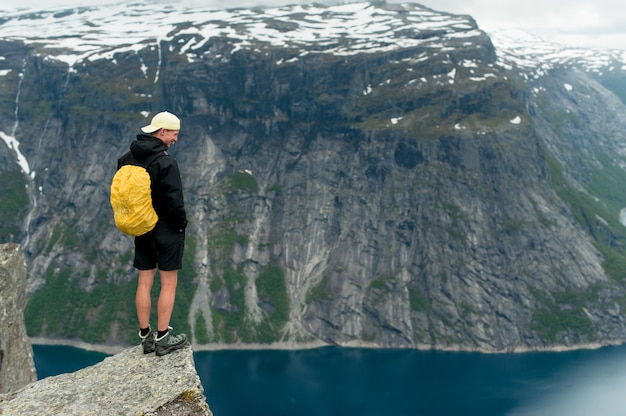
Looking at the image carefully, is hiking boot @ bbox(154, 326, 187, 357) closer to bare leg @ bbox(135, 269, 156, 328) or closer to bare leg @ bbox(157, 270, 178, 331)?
bare leg @ bbox(157, 270, 178, 331)

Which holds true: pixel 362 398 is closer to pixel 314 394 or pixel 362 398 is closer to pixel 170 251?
pixel 314 394

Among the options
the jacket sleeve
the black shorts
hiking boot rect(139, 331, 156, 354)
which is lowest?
hiking boot rect(139, 331, 156, 354)

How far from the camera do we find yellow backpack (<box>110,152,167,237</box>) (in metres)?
14.5

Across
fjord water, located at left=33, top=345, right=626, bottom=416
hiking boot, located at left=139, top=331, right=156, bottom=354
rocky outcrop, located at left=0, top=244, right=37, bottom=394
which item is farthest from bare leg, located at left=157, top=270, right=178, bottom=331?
fjord water, located at left=33, top=345, right=626, bottom=416

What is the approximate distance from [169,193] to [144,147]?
129 centimetres

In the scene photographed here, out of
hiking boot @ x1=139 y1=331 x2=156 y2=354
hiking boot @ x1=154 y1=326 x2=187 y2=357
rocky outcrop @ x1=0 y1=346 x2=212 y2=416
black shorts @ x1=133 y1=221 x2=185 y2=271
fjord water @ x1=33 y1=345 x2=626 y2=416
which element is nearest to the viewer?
rocky outcrop @ x1=0 y1=346 x2=212 y2=416

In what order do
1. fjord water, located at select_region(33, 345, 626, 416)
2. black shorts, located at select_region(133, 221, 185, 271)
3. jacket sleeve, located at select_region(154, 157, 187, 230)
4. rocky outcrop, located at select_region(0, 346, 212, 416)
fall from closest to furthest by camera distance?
rocky outcrop, located at select_region(0, 346, 212, 416), jacket sleeve, located at select_region(154, 157, 187, 230), black shorts, located at select_region(133, 221, 185, 271), fjord water, located at select_region(33, 345, 626, 416)

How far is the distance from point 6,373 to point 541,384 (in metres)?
183

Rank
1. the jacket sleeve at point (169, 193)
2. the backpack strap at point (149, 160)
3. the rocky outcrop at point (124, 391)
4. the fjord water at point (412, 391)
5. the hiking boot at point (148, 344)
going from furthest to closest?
the fjord water at point (412, 391) → the hiking boot at point (148, 344) → the backpack strap at point (149, 160) → the jacket sleeve at point (169, 193) → the rocky outcrop at point (124, 391)

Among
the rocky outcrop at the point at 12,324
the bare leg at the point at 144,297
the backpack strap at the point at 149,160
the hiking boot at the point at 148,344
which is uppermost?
the backpack strap at the point at 149,160

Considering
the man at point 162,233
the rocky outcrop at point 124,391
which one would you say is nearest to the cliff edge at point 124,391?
the rocky outcrop at point 124,391

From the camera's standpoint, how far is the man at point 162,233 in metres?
14.9

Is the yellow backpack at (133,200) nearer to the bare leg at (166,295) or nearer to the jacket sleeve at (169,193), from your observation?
the jacket sleeve at (169,193)

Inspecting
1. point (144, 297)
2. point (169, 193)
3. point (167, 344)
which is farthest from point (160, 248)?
point (167, 344)
